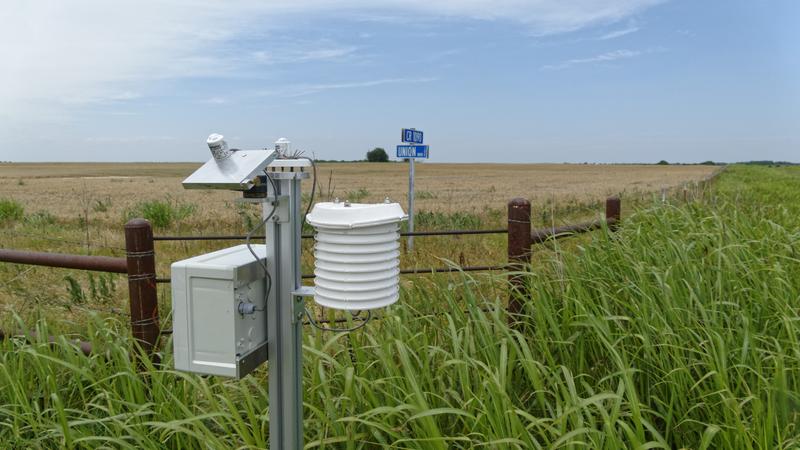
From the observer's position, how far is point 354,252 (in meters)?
1.77

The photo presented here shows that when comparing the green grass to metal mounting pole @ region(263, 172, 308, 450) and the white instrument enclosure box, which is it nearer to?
metal mounting pole @ region(263, 172, 308, 450)

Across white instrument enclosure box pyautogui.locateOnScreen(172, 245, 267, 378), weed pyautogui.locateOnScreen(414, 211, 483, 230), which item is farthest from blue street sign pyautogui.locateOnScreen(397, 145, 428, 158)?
white instrument enclosure box pyautogui.locateOnScreen(172, 245, 267, 378)

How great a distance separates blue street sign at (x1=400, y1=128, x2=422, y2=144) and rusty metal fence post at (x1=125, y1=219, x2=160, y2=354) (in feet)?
19.5

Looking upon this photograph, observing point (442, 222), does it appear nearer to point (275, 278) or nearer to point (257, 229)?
point (275, 278)

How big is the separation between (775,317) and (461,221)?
8610 mm

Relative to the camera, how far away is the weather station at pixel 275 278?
1772mm

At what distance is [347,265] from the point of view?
1.78 meters

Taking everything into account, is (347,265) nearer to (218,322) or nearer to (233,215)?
(218,322)

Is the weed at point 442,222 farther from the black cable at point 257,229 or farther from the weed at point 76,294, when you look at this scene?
the black cable at point 257,229

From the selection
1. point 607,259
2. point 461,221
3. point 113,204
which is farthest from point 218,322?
point 113,204

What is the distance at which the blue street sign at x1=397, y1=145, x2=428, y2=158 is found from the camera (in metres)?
8.95

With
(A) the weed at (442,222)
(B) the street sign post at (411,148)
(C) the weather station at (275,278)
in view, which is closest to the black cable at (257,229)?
(C) the weather station at (275,278)

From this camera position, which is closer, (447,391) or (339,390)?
(447,391)

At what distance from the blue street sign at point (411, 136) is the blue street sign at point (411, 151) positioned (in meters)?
0.09
